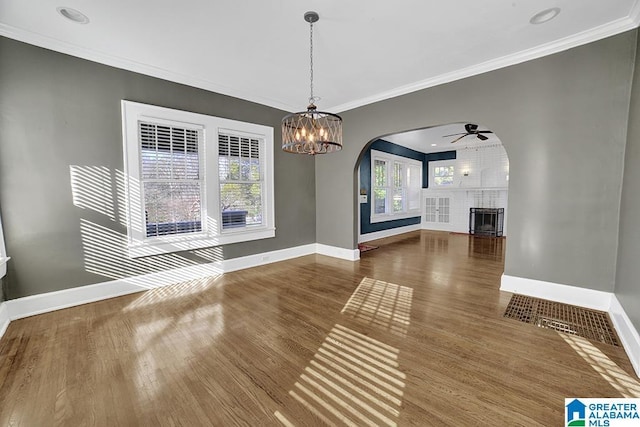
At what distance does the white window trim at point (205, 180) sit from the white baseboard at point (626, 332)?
440 centimetres

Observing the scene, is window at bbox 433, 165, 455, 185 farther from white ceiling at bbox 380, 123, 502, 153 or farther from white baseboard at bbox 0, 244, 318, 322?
white baseboard at bbox 0, 244, 318, 322

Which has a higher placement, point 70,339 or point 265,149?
point 265,149

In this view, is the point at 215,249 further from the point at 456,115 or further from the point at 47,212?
the point at 456,115

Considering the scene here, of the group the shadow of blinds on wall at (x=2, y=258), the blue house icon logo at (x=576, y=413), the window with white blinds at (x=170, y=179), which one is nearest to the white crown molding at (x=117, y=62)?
the window with white blinds at (x=170, y=179)

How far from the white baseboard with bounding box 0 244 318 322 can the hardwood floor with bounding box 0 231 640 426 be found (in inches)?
5.2

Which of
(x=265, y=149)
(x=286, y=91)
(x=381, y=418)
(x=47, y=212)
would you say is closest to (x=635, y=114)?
(x=381, y=418)

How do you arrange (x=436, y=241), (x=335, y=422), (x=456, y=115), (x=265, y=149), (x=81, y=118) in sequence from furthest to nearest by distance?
(x=436, y=241)
(x=265, y=149)
(x=456, y=115)
(x=81, y=118)
(x=335, y=422)

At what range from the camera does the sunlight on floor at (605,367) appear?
1.70m

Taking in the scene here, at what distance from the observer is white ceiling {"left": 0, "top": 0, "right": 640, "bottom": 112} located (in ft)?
7.73

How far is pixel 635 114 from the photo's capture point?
2459mm

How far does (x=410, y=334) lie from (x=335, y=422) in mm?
1187

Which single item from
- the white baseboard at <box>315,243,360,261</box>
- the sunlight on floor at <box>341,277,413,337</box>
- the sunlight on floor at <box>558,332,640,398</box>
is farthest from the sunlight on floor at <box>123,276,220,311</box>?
the sunlight on floor at <box>558,332,640,398</box>

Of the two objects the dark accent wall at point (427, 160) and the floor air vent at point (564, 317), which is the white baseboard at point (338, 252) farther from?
the dark accent wall at point (427, 160)

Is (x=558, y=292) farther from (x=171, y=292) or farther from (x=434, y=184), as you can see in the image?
(x=434, y=184)
